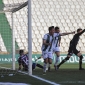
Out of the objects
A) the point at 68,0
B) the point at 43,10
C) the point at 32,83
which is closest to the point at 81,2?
the point at 68,0

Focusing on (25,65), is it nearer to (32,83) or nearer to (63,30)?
(32,83)

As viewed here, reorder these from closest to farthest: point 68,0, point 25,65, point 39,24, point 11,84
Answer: point 11,84
point 25,65
point 39,24
point 68,0

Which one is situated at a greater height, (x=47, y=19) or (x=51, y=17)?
(x=51, y=17)

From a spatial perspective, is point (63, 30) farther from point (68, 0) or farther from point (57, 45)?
point (57, 45)

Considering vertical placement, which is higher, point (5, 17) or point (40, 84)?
point (5, 17)

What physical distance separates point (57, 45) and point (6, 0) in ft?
61.9

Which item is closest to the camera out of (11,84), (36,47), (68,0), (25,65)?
(11,84)

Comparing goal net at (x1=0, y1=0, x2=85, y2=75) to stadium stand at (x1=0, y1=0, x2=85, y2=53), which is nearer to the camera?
goal net at (x1=0, y1=0, x2=85, y2=75)

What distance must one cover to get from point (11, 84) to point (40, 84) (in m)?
0.54

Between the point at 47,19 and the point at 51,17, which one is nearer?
the point at 47,19

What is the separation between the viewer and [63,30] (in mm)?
32656

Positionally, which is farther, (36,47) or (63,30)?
(63,30)

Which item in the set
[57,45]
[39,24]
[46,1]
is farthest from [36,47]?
[57,45]

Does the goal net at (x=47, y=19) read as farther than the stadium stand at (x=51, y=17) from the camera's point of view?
No
